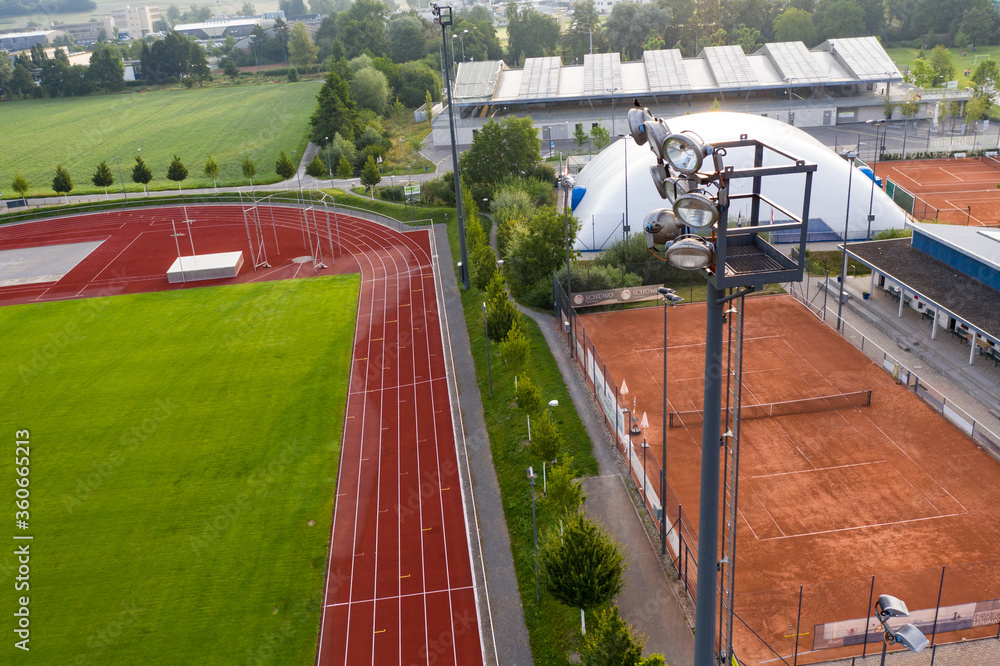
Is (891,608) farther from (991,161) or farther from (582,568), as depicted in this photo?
(991,161)

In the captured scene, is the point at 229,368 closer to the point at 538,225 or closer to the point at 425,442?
the point at 425,442

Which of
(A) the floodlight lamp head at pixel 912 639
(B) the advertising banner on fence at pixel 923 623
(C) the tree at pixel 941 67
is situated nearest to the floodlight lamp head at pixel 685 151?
(A) the floodlight lamp head at pixel 912 639

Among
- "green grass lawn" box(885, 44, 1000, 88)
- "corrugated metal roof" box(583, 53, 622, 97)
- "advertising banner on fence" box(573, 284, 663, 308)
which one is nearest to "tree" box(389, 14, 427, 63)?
"corrugated metal roof" box(583, 53, 622, 97)

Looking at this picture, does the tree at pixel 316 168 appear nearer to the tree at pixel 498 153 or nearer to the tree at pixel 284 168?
the tree at pixel 284 168

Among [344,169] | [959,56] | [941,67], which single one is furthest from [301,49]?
[959,56]

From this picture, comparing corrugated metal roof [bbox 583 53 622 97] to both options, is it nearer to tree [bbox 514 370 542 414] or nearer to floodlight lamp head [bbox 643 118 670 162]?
tree [bbox 514 370 542 414]

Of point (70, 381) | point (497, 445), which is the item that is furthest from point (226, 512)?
point (70, 381)
